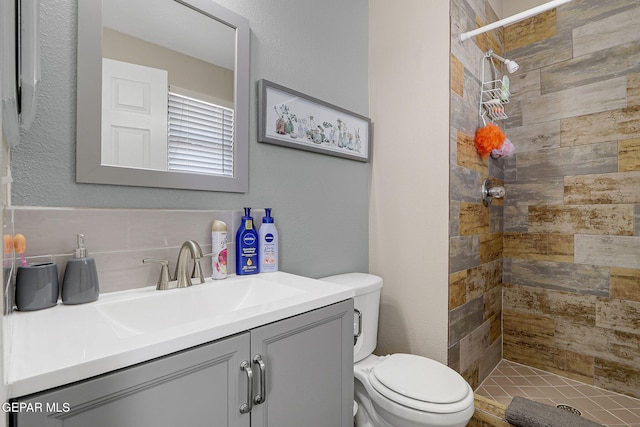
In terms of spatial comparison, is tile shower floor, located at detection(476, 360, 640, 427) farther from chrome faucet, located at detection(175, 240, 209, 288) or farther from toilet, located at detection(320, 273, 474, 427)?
chrome faucet, located at detection(175, 240, 209, 288)

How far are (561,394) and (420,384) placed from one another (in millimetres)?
1210

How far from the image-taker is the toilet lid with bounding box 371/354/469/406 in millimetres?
1235

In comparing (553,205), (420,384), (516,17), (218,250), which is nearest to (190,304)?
(218,250)

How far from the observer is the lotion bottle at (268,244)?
54.2 inches

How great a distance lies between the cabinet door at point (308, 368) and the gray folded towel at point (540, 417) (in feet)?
3.02

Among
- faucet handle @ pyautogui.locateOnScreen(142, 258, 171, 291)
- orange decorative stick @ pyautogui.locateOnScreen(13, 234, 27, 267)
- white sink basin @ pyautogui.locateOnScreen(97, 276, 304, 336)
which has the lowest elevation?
white sink basin @ pyautogui.locateOnScreen(97, 276, 304, 336)

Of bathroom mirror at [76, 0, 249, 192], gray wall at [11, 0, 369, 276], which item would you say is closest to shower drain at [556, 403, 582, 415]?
→ gray wall at [11, 0, 369, 276]

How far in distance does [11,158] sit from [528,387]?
266 cm

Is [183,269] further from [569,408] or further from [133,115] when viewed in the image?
[569,408]

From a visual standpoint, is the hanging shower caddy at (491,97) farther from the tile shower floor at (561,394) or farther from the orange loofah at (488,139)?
the tile shower floor at (561,394)

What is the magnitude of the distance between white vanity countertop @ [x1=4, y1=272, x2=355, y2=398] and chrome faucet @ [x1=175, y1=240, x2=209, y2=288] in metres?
0.04

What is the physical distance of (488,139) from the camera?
1889mm

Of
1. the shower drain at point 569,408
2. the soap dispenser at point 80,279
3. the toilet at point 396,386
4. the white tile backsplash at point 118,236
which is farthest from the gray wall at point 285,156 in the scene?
the shower drain at point 569,408

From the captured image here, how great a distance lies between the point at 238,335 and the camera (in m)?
Answer: 0.79
